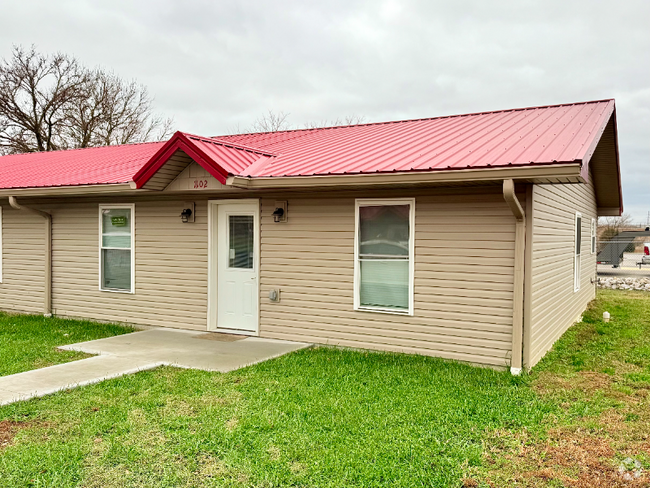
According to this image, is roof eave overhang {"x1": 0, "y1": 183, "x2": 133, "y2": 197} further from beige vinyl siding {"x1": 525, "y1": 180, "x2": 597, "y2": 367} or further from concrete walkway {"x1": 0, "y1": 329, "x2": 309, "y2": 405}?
beige vinyl siding {"x1": 525, "y1": 180, "x2": 597, "y2": 367}

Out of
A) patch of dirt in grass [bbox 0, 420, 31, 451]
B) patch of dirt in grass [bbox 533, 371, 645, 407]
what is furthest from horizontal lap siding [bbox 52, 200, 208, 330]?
patch of dirt in grass [bbox 533, 371, 645, 407]

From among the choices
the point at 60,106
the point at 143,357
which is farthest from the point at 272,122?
the point at 143,357

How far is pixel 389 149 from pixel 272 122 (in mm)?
25823

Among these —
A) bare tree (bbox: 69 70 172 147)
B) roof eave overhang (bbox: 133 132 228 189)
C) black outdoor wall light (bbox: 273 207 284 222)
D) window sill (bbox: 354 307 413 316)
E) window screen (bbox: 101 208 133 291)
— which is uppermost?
bare tree (bbox: 69 70 172 147)

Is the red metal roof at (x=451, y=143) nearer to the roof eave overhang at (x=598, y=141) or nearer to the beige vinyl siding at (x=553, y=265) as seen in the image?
the roof eave overhang at (x=598, y=141)

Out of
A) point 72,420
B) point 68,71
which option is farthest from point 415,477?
point 68,71

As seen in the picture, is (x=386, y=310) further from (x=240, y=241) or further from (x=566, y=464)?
(x=566, y=464)

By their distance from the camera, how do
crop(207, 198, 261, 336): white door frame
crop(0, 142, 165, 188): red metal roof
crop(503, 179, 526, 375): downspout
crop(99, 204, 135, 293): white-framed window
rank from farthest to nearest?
crop(0, 142, 165, 188): red metal roof
crop(99, 204, 135, 293): white-framed window
crop(207, 198, 261, 336): white door frame
crop(503, 179, 526, 375): downspout

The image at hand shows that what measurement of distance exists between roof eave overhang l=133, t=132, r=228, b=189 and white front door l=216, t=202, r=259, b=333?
1.18 meters

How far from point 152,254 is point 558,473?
7193 mm

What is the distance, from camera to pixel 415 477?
12.0 ft

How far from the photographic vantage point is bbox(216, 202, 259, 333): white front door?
8.38 metres

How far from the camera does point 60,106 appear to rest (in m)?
26.3

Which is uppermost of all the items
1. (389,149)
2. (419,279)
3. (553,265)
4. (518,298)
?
(389,149)
